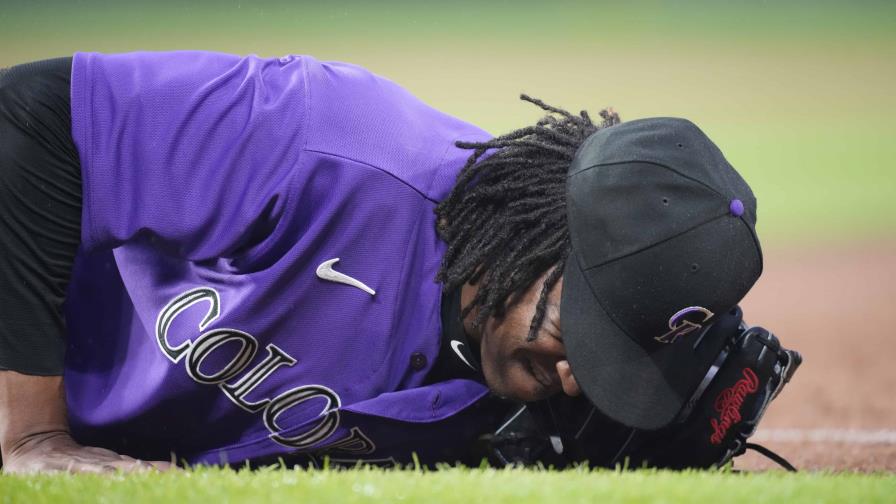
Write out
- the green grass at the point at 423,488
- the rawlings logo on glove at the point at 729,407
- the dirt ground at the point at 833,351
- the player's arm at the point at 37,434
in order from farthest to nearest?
the dirt ground at the point at 833,351 < the rawlings logo on glove at the point at 729,407 < the player's arm at the point at 37,434 < the green grass at the point at 423,488

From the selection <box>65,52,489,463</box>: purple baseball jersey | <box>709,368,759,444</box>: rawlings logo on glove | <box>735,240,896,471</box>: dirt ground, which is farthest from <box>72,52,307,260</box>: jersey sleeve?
<box>735,240,896,471</box>: dirt ground

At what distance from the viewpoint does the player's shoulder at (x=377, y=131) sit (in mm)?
2732

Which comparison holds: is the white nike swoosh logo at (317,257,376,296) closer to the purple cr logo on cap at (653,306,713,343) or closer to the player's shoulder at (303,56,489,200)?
the player's shoulder at (303,56,489,200)

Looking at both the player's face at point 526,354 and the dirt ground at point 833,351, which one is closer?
the player's face at point 526,354

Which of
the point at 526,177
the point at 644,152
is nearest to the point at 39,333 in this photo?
the point at 526,177

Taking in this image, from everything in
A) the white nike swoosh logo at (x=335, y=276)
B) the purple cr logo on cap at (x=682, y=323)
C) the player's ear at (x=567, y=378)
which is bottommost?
the player's ear at (x=567, y=378)

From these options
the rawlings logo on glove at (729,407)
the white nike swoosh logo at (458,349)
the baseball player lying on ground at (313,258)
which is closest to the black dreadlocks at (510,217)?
the baseball player lying on ground at (313,258)

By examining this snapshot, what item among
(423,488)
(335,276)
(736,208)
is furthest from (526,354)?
(423,488)

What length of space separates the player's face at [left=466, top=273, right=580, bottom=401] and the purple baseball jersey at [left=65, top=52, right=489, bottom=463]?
169 millimetres

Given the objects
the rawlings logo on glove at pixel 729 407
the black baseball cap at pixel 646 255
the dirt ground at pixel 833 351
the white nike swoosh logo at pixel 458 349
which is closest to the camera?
the black baseball cap at pixel 646 255

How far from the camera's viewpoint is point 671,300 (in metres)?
2.53

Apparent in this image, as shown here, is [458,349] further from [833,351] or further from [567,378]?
[833,351]

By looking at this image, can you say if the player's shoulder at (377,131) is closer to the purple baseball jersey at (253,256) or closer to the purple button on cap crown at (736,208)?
the purple baseball jersey at (253,256)

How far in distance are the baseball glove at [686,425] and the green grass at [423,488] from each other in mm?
702
